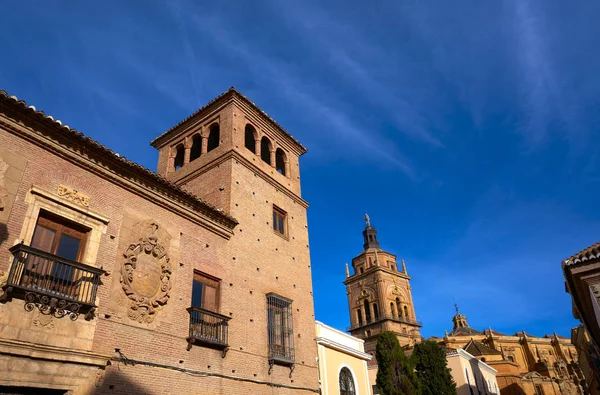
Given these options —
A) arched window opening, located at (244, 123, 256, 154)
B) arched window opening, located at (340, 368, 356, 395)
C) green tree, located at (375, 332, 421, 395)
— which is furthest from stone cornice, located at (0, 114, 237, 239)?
green tree, located at (375, 332, 421, 395)

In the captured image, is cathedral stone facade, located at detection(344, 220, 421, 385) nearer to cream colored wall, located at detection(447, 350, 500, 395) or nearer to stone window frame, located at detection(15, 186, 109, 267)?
cream colored wall, located at detection(447, 350, 500, 395)

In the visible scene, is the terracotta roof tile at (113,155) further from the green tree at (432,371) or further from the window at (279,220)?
the green tree at (432,371)

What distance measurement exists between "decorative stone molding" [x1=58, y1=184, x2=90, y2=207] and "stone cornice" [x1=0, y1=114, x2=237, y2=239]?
69 centimetres

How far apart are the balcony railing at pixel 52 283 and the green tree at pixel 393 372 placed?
14.4 metres

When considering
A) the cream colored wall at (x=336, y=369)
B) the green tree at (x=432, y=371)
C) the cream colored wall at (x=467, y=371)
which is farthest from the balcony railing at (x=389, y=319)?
the cream colored wall at (x=336, y=369)

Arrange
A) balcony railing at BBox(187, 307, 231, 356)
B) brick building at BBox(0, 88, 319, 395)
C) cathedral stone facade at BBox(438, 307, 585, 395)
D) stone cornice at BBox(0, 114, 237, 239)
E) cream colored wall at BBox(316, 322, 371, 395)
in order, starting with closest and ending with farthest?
brick building at BBox(0, 88, 319, 395) < stone cornice at BBox(0, 114, 237, 239) < balcony railing at BBox(187, 307, 231, 356) < cream colored wall at BBox(316, 322, 371, 395) < cathedral stone facade at BBox(438, 307, 585, 395)

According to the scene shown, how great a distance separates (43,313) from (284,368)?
7495 mm

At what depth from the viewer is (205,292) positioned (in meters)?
11.9

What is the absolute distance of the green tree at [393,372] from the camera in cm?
1889

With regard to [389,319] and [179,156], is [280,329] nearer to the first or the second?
[179,156]

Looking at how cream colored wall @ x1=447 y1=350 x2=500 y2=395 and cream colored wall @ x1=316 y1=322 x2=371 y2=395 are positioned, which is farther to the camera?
cream colored wall @ x1=447 y1=350 x2=500 y2=395

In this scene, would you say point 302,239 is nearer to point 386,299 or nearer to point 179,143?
point 179,143

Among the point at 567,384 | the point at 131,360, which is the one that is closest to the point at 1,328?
the point at 131,360

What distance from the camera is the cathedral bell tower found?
5112cm
